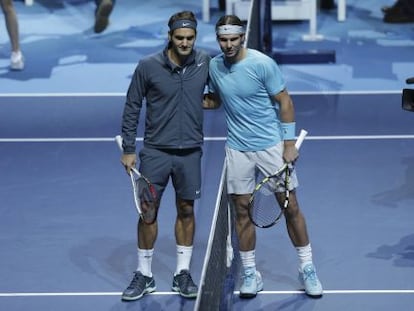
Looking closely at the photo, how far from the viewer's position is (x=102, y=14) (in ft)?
55.5

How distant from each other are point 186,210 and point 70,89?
20.1 ft

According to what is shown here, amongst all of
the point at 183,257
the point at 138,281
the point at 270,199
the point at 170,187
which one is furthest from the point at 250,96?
the point at 170,187

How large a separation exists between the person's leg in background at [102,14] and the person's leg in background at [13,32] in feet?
5.46

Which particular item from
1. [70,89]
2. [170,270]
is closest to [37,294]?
[170,270]

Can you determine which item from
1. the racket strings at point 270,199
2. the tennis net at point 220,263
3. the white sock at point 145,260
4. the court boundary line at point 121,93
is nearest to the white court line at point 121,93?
the court boundary line at point 121,93

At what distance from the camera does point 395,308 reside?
28.5 feet

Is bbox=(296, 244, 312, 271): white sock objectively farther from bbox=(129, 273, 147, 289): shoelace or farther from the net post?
the net post

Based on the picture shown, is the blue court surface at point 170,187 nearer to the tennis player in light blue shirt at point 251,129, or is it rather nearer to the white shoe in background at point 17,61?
the white shoe in background at point 17,61

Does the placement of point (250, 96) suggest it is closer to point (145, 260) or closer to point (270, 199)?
point (270, 199)

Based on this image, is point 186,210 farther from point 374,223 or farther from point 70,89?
point 70,89

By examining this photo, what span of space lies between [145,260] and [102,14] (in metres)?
8.49

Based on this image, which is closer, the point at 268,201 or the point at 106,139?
the point at 268,201

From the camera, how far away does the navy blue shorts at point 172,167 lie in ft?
28.1

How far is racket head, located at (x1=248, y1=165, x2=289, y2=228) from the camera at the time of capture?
844cm
